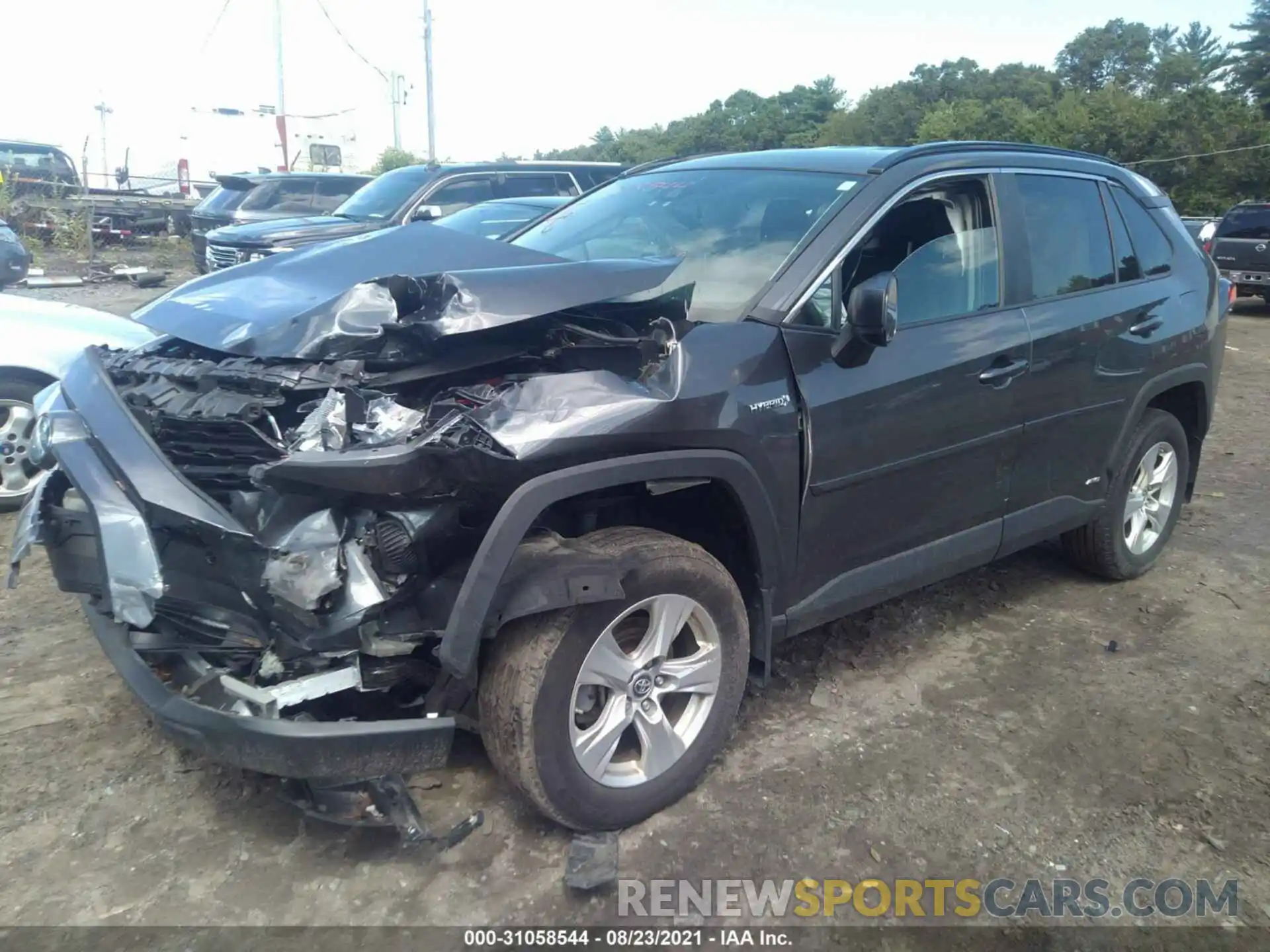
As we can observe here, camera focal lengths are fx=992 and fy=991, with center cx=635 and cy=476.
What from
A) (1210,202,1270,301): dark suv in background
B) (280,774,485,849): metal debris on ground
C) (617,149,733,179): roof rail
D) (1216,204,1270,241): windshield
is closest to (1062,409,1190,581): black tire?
(617,149,733,179): roof rail

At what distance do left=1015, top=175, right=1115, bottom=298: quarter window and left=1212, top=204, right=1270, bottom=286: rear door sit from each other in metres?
13.4

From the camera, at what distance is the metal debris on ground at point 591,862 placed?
267 centimetres

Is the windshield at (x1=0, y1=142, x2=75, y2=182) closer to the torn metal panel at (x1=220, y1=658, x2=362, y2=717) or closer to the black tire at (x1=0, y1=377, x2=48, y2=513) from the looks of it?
the black tire at (x1=0, y1=377, x2=48, y2=513)

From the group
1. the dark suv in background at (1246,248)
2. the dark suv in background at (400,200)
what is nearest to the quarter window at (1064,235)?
the dark suv in background at (400,200)

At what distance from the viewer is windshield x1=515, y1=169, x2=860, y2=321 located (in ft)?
11.1

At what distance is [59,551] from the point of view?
287 centimetres

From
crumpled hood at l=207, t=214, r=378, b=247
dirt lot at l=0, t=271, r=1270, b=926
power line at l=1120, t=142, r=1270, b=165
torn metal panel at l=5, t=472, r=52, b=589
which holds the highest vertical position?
power line at l=1120, t=142, r=1270, b=165

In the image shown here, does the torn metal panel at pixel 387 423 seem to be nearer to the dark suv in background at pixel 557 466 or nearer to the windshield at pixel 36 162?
the dark suv in background at pixel 557 466

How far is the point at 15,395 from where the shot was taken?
5.24 metres

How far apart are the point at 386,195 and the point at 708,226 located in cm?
875

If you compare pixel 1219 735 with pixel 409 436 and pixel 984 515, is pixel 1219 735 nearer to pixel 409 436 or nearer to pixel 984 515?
pixel 984 515

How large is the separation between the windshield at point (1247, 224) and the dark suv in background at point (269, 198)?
1355 centimetres

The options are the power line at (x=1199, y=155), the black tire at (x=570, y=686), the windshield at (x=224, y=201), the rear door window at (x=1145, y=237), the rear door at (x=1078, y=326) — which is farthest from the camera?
the power line at (x=1199, y=155)

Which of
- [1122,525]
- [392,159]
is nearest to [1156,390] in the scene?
[1122,525]
